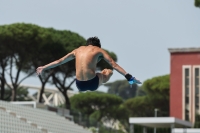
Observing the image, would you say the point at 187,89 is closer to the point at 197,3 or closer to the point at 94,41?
the point at 197,3

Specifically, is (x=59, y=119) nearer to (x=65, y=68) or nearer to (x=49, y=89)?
(x=65, y=68)

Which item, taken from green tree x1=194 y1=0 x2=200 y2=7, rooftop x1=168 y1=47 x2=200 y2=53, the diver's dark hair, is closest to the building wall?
rooftop x1=168 y1=47 x2=200 y2=53

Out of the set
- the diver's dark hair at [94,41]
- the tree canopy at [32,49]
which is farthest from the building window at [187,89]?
the diver's dark hair at [94,41]

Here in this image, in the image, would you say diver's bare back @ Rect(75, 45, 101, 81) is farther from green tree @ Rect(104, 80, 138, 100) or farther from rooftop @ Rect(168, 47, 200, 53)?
green tree @ Rect(104, 80, 138, 100)

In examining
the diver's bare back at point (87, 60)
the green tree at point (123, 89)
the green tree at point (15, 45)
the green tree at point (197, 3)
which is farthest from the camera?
the green tree at point (123, 89)

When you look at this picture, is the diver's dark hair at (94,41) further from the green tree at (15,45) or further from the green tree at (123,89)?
the green tree at (123,89)

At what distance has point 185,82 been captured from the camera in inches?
2377

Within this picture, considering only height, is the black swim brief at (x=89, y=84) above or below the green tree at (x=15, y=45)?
below

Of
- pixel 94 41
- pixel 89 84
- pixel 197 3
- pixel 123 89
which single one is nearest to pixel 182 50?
pixel 197 3

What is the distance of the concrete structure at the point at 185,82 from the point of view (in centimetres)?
5953

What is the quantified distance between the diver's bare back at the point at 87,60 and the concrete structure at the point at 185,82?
1963 inches

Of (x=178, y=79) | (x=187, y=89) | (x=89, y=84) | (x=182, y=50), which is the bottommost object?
(x=89, y=84)

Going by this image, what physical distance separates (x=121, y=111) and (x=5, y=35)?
34547mm

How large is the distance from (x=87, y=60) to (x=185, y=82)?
51.2 meters
